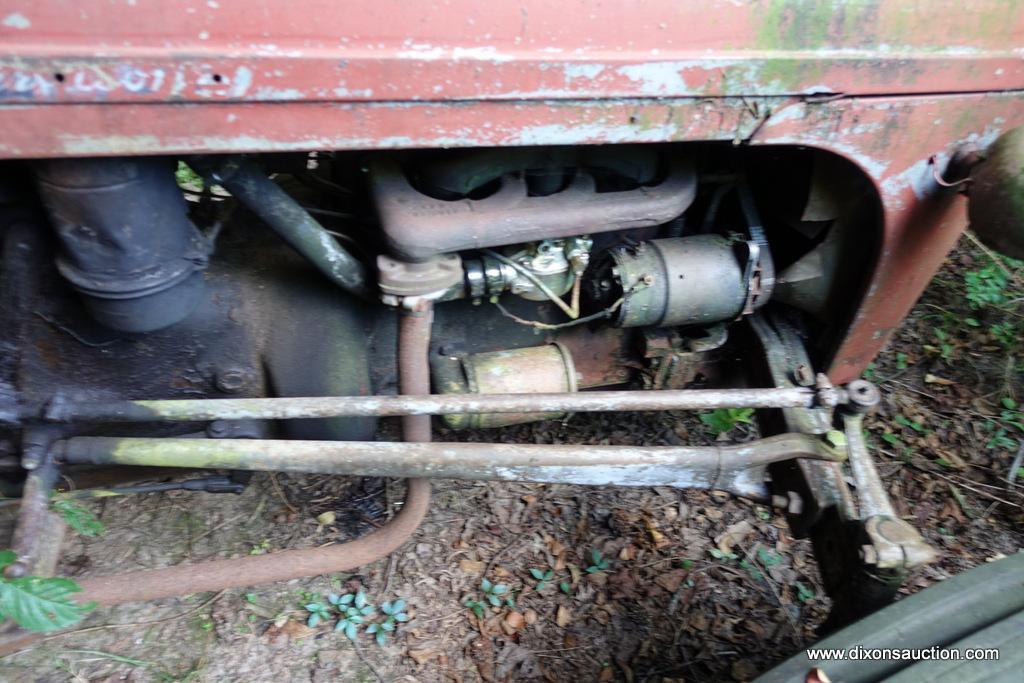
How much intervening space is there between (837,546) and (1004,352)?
1.78 meters

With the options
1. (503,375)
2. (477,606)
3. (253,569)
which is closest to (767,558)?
(477,606)

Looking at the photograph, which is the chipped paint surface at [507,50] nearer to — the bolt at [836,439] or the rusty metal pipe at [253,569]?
the bolt at [836,439]

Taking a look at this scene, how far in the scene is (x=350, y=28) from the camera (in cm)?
113

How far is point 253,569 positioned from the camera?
164 cm

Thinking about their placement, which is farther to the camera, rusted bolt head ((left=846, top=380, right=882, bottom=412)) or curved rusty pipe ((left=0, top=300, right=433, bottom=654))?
rusted bolt head ((left=846, top=380, right=882, bottom=412))

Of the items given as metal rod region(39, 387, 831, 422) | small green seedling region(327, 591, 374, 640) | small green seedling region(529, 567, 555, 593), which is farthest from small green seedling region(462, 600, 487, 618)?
metal rod region(39, 387, 831, 422)

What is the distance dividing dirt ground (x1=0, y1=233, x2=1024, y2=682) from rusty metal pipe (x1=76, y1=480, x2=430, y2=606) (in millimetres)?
394

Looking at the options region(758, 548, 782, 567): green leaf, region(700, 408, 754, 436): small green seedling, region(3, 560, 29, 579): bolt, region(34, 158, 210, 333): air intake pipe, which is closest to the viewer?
region(34, 158, 210, 333): air intake pipe

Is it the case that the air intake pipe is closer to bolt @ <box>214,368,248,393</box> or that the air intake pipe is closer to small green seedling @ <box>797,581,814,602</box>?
bolt @ <box>214,368,248,393</box>

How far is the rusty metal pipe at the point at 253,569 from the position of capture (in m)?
1.51

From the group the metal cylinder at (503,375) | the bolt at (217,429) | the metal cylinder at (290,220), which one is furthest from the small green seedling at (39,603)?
the metal cylinder at (503,375)

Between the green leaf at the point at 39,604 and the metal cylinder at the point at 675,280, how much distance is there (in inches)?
54.6

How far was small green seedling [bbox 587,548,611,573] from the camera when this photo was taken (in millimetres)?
2146

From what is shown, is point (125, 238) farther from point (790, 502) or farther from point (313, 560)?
point (790, 502)
